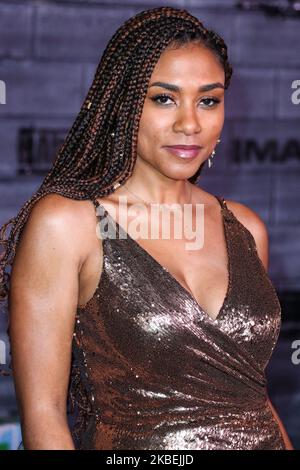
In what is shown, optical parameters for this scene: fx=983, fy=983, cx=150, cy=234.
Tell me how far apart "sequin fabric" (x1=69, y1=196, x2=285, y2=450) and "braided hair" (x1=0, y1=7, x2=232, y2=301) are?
0.12 metres

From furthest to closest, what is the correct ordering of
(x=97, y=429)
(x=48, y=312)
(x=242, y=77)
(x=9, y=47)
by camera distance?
(x=242, y=77) → (x=9, y=47) → (x=97, y=429) → (x=48, y=312)

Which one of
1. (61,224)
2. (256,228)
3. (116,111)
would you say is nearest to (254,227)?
(256,228)

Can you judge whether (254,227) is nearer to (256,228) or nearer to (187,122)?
(256,228)

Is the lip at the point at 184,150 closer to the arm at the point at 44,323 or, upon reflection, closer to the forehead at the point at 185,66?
the forehead at the point at 185,66

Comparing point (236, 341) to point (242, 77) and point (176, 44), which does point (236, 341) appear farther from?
point (242, 77)

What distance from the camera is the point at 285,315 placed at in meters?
4.21

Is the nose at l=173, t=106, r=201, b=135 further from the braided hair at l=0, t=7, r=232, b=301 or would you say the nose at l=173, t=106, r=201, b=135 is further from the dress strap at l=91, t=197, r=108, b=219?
the dress strap at l=91, t=197, r=108, b=219

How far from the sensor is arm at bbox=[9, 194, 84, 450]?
2045 millimetres

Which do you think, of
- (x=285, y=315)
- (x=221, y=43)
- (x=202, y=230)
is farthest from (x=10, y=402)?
(x=221, y=43)

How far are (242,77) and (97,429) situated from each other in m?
2.25

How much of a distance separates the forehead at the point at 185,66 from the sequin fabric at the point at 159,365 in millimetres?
338

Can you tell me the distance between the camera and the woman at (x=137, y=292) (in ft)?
6.83

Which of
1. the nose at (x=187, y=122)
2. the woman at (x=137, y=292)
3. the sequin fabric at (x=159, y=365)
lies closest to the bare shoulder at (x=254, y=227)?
the woman at (x=137, y=292)

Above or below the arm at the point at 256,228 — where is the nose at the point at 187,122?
above
